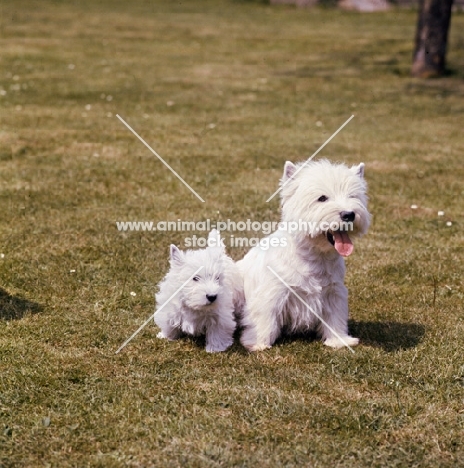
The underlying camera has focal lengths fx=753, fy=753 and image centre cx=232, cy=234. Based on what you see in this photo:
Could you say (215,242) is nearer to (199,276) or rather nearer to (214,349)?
(199,276)

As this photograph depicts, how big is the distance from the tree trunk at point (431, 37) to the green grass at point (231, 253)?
435 millimetres

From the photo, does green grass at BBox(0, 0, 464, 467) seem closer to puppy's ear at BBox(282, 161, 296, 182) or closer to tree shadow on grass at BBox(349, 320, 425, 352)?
tree shadow on grass at BBox(349, 320, 425, 352)

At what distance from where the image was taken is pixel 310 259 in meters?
5.22

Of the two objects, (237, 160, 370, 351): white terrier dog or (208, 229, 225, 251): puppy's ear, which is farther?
(208, 229, 225, 251): puppy's ear

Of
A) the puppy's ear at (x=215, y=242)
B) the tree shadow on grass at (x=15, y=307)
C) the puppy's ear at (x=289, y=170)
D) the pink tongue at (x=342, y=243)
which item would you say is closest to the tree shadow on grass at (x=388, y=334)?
the pink tongue at (x=342, y=243)

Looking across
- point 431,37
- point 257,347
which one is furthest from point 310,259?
point 431,37

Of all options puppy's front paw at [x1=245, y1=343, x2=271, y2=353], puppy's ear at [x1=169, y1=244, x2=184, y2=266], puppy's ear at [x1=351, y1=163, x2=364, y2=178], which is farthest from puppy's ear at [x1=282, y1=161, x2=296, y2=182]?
puppy's front paw at [x1=245, y1=343, x2=271, y2=353]

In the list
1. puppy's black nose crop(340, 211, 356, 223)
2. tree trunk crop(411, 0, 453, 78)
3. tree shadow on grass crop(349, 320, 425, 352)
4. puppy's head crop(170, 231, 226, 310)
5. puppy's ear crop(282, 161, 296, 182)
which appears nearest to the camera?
puppy's black nose crop(340, 211, 356, 223)

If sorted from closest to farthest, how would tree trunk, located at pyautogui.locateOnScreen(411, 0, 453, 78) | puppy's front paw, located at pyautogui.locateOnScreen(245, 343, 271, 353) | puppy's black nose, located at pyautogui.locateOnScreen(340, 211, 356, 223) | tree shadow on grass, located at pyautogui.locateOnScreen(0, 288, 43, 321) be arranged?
puppy's black nose, located at pyautogui.locateOnScreen(340, 211, 356, 223) < puppy's front paw, located at pyautogui.locateOnScreen(245, 343, 271, 353) < tree shadow on grass, located at pyautogui.locateOnScreen(0, 288, 43, 321) < tree trunk, located at pyautogui.locateOnScreen(411, 0, 453, 78)

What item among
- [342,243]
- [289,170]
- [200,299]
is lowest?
[200,299]

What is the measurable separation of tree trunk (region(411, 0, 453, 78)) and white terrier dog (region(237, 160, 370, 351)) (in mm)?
11689

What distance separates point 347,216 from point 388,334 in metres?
1.25

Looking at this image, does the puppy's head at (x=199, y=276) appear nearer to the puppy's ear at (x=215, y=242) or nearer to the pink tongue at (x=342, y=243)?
the puppy's ear at (x=215, y=242)

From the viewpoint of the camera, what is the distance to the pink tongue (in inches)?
195
